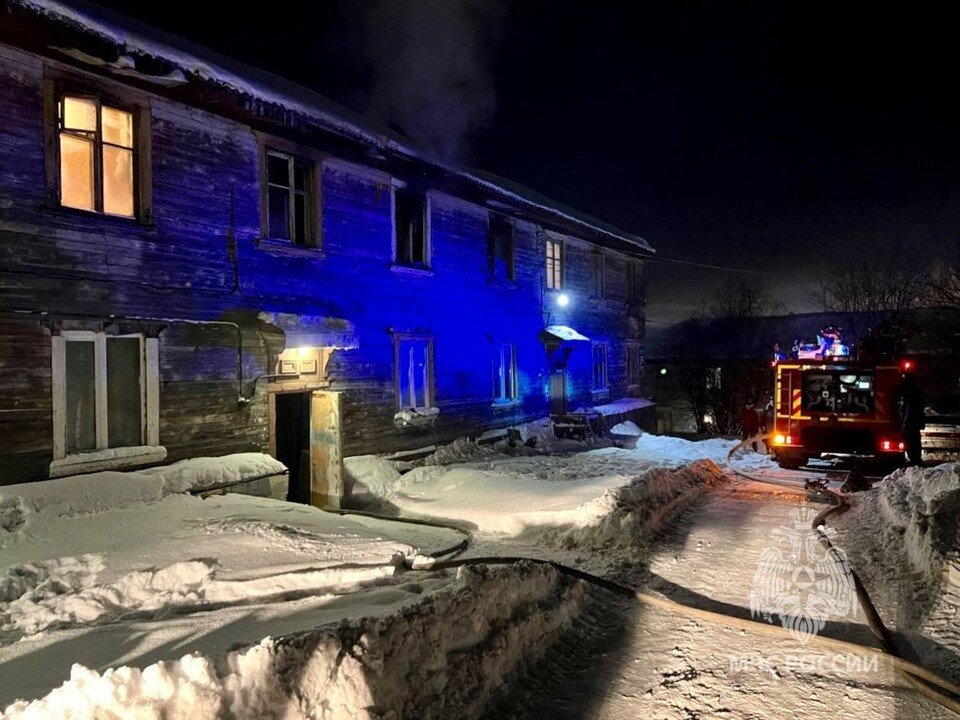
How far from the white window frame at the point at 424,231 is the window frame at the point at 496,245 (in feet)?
9.50

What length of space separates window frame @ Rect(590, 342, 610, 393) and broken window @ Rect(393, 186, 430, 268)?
35.2 ft

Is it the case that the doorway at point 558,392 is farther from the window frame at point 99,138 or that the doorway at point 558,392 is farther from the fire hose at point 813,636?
the window frame at point 99,138

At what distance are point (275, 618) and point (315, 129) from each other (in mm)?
9754

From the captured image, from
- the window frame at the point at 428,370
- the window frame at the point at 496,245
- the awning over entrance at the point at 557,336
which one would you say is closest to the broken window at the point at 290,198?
the window frame at the point at 428,370

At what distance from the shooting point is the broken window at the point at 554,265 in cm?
2142

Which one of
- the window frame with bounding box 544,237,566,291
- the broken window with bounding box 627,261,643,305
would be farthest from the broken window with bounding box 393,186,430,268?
the broken window with bounding box 627,261,643,305

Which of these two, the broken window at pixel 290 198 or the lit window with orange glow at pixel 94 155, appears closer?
the lit window with orange glow at pixel 94 155

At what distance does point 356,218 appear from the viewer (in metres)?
13.3

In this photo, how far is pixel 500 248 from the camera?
742 inches

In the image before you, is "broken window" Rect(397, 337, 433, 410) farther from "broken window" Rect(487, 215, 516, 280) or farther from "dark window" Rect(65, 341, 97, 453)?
"dark window" Rect(65, 341, 97, 453)

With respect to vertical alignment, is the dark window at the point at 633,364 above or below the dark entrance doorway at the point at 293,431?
above

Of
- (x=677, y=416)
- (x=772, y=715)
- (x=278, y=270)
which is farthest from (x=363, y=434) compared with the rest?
(x=677, y=416)

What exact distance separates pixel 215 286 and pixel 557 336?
11984 millimetres

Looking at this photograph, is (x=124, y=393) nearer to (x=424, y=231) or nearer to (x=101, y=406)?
(x=101, y=406)
